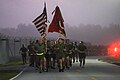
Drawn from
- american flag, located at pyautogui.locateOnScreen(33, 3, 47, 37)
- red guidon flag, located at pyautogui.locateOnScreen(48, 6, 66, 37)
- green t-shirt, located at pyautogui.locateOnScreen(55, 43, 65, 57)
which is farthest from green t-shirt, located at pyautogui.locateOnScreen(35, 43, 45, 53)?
red guidon flag, located at pyautogui.locateOnScreen(48, 6, 66, 37)

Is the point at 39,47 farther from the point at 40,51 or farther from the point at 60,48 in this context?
the point at 60,48

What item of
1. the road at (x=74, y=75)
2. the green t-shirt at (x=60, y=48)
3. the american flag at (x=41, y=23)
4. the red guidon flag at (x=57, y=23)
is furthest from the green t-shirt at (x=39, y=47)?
the red guidon flag at (x=57, y=23)

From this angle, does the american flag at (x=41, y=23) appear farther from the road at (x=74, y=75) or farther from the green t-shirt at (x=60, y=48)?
the road at (x=74, y=75)

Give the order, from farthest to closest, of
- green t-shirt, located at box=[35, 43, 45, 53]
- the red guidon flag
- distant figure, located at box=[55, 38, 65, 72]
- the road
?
the red guidon flag < distant figure, located at box=[55, 38, 65, 72] < green t-shirt, located at box=[35, 43, 45, 53] < the road

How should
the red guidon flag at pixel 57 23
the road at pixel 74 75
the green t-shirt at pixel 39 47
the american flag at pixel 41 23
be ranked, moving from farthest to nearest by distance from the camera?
the red guidon flag at pixel 57 23 < the american flag at pixel 41 23 < the green t-shirt at pixel 39 47 < the road at pixel 74 75

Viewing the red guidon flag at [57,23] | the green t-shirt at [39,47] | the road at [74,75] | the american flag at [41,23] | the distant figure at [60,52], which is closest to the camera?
the road at [74,75]

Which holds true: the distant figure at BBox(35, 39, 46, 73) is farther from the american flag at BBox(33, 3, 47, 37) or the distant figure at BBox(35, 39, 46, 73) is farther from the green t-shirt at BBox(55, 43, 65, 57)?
the american flag at BBox(33, 3, 47, 37)

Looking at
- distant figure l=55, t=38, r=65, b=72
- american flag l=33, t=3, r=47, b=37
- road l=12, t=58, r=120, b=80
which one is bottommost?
road l=12, t=58, r=120, b=80

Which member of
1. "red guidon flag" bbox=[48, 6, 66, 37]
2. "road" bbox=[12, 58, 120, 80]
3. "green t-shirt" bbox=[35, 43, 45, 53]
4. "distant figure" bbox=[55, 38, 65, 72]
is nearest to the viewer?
"road" bbox=[12, 58, 120, 80]

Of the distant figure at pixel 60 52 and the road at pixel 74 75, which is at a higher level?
the distant figure at pixel 60 52

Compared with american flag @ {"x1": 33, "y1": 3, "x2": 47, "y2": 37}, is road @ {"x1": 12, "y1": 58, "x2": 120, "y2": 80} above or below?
below

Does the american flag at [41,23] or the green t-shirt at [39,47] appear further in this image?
the american flag at [41,23]

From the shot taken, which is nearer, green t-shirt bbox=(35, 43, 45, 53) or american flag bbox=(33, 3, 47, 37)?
green t-shirt bbox=(35, 43, 45, 53)

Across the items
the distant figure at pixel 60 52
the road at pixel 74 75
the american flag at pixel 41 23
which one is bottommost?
the road at pixel 74 75
